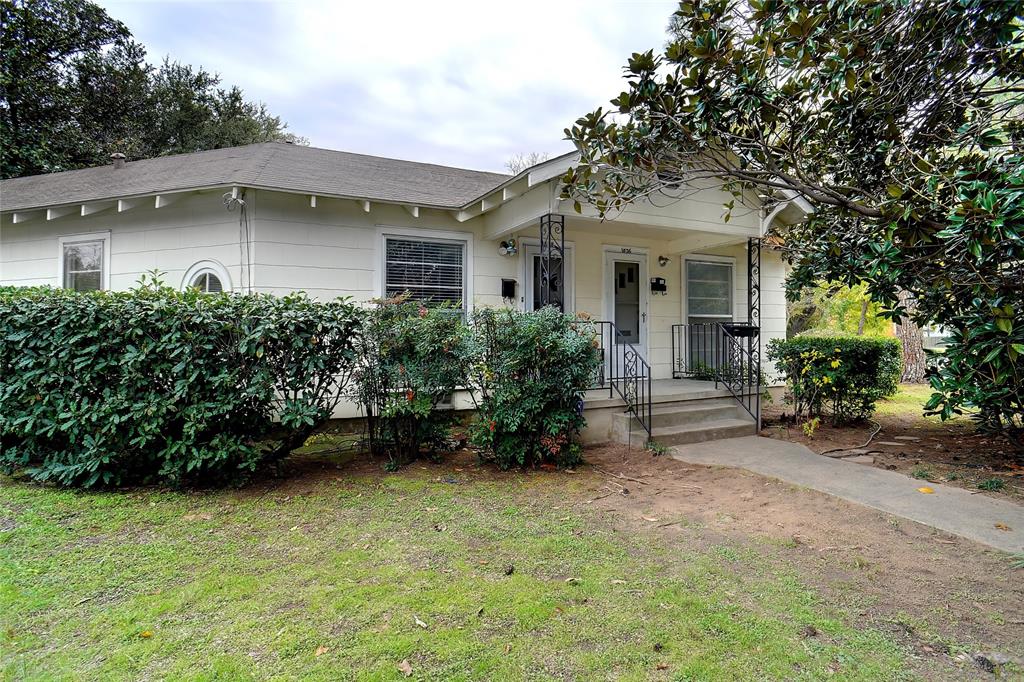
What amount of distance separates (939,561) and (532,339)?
3.47m

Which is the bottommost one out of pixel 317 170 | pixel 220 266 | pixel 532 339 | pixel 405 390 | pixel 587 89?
pixel 405 390

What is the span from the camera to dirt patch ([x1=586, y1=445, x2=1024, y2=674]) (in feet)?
8.31

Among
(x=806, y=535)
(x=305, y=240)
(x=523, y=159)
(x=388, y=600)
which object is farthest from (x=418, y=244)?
(x=523, y=159)

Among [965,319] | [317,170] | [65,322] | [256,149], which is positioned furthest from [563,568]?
[256,149]

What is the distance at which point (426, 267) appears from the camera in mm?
7559

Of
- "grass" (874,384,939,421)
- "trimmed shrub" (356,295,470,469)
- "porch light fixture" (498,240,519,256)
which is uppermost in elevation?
"porch light fixture" (498,240,519,256)

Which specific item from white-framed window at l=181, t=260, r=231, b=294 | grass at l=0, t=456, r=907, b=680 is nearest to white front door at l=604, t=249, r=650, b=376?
grass at l=0, t=456, r=907, b=680

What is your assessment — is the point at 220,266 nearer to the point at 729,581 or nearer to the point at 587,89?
the point at 729,581

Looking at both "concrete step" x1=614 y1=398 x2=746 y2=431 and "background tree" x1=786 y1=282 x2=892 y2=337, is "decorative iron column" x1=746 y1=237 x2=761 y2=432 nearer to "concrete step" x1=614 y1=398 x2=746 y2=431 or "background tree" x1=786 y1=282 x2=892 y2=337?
"concrete step" x1=614 y1=398 x2=746 y2=431

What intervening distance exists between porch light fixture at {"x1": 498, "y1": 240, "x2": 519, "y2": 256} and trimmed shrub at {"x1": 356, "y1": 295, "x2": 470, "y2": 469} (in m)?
2.71

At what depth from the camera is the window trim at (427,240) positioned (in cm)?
728

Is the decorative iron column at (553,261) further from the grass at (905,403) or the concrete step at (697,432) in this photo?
the grass at (905,403)

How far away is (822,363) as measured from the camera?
23.4 feet

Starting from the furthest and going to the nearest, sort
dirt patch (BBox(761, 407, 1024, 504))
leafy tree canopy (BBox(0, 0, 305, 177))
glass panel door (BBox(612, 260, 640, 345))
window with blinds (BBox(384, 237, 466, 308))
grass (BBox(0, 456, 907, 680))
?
1. leafy tree canopy (BBox(0, 0, 305, 177))
2. glass panel door (BBox(612, 260, 640, 345))
3. window with blinds (BBox(384, 237, 466, 308))
4. dirt patch (BBox(761, 407, 1024, 504))
5. grass (BBox(0, 456, 907, 680))
